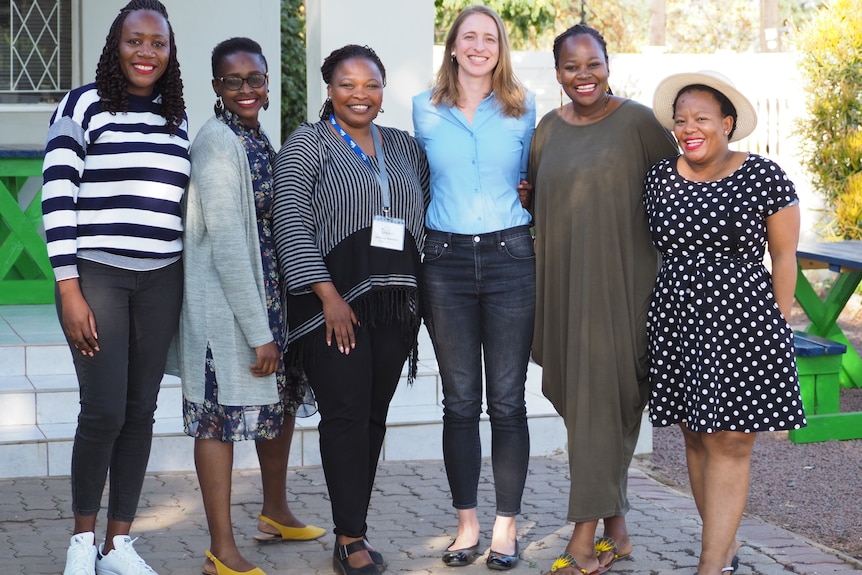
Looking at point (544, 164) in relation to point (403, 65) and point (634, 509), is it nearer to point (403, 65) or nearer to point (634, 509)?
point (634, 509)

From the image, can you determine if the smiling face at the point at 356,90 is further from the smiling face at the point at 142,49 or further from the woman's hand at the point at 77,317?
the woman's hand at the point at 77,317

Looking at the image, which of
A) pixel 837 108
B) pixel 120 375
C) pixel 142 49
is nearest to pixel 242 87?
pixel 142 49

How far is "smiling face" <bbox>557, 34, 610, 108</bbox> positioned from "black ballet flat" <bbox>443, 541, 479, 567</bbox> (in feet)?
5.98

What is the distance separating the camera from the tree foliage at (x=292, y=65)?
561 inches

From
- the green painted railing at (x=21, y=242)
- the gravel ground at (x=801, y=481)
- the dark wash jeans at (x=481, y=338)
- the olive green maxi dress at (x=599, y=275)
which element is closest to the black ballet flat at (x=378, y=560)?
the dark wash jeans at (x=481, y=338)

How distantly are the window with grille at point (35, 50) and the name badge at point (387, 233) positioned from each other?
18.4 ft

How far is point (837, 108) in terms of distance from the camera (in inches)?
436

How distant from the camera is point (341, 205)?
4.06 metres

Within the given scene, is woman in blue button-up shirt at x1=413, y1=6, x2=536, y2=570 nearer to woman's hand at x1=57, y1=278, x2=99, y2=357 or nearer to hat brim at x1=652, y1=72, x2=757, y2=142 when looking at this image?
hat brim at x1=652, y1=72, x2=757, y2=142

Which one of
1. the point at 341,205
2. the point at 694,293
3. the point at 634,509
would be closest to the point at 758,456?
the point at 634,509

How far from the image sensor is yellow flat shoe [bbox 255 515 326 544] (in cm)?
468

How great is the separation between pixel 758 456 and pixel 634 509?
162cm

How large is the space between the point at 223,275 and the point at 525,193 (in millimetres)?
1245

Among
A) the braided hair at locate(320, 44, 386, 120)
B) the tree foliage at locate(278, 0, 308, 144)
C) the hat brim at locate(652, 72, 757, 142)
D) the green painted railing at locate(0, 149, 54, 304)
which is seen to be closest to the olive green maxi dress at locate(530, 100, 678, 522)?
the hat brim at locate(652, 72, 757, 142)
